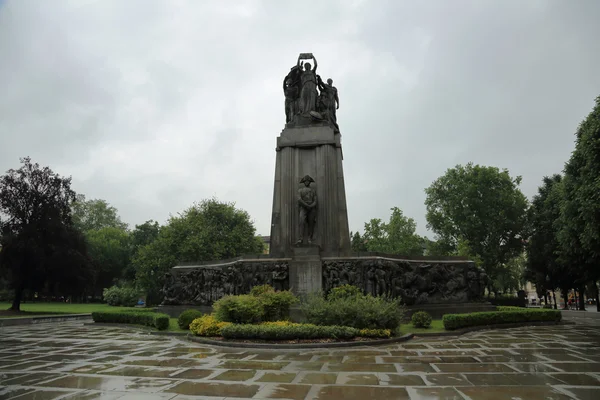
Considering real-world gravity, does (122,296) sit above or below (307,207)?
below

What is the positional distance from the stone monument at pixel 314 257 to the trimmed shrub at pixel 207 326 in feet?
14.3

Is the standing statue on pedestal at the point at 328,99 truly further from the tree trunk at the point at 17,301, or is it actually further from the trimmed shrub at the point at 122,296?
the trimmed shrub at the point at 122,296

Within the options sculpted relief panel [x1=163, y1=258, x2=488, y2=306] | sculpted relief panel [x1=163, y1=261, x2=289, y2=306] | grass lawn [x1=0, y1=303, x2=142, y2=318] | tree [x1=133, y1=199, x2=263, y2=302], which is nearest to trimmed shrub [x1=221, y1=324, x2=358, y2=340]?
sculpted relief panel [x1=163, y1=258, x2=488, y2=306]

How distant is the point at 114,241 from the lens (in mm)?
63875

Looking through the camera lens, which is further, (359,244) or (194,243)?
(359,244)

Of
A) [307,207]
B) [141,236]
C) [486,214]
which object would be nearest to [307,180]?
[307,207]

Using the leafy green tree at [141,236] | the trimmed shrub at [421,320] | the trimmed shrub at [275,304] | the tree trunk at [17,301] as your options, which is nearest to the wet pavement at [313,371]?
the trimmed shrub at [421,320]

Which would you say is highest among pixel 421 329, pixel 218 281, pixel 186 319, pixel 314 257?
pixel 314 257

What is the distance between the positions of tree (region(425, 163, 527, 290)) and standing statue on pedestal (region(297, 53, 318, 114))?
105 feet

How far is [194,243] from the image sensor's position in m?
39.7

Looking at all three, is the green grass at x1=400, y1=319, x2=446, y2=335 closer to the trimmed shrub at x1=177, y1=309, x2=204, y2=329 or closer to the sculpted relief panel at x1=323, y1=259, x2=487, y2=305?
the sculpted relief panel at x1=323, y1=259, x2=487, y2=305

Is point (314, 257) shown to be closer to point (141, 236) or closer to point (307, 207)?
point (307, 207)

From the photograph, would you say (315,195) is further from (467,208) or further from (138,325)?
(467,208)

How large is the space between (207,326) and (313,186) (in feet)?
30.5
